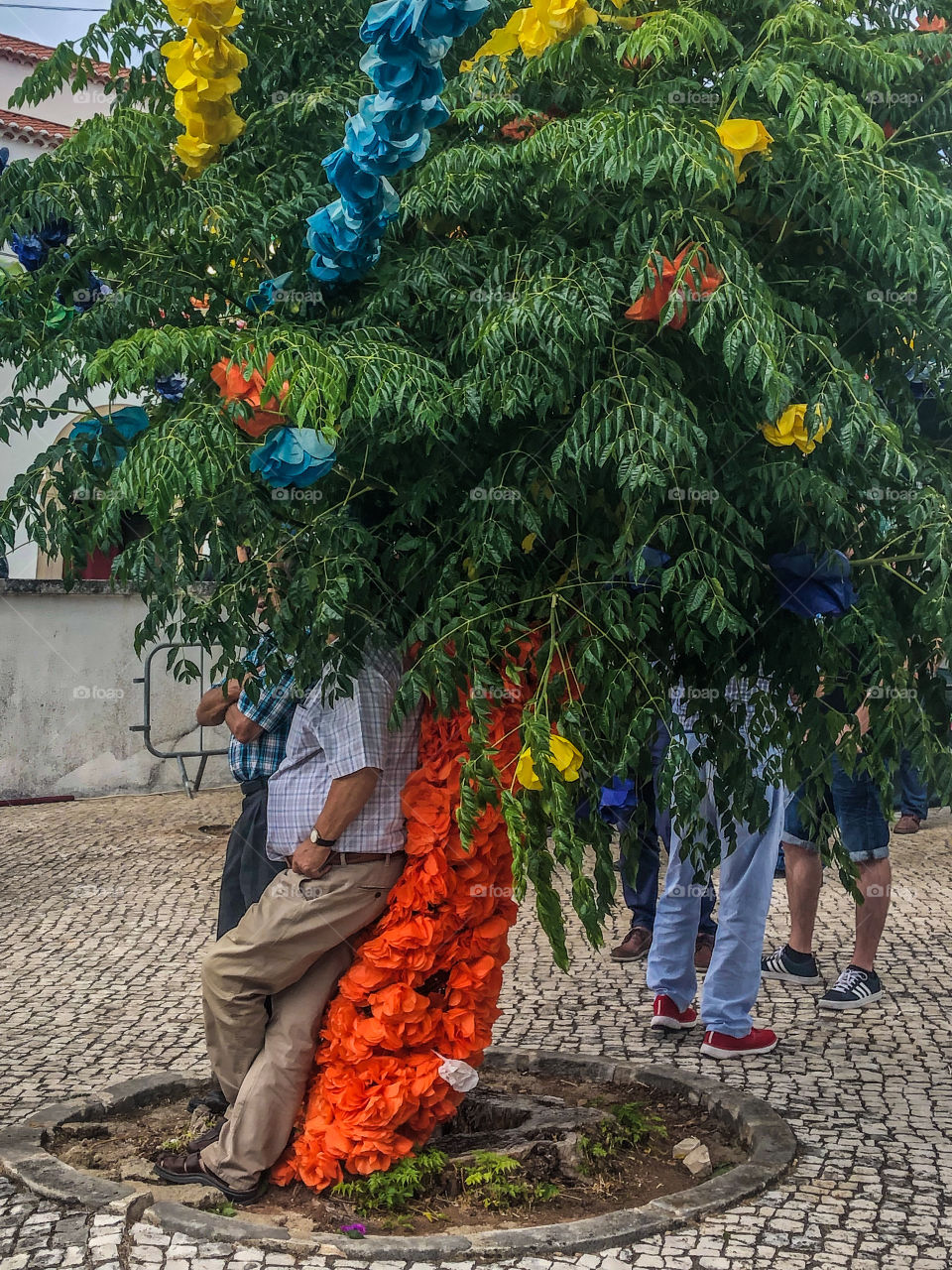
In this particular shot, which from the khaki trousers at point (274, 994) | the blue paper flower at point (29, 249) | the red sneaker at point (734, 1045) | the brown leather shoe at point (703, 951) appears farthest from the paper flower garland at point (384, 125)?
the brown leather shoe at point (703, 951)

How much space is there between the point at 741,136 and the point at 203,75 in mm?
1381

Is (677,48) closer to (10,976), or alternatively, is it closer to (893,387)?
(893,387)

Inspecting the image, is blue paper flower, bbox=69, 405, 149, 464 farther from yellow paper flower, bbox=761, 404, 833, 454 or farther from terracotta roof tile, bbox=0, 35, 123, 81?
terracotta roof tile, bbox=0, 35, 123, 81

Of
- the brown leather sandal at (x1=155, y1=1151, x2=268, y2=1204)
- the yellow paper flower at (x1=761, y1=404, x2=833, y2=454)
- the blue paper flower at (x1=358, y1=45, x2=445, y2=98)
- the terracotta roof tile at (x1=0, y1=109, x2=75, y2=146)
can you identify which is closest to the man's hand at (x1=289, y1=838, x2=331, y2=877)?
the brown leather sandal at (x1=155, y1=1151, x2=268, y2=1204)

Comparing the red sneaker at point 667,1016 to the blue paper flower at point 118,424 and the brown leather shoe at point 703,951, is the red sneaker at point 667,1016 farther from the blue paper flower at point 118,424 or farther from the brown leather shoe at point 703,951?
the blue paper flower at point 118,424

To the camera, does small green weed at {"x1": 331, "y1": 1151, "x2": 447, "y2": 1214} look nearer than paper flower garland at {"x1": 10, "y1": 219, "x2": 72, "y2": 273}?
No

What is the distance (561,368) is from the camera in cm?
324

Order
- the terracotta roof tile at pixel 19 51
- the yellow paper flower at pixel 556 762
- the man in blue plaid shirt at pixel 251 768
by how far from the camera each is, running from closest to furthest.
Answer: the yellow paper flower at pixel 556 762, the man in blue plaid shirt at pixel 251 768, the terracotta roof tile at pixel 19 51

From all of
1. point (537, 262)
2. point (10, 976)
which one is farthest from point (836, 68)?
point (10, 976)

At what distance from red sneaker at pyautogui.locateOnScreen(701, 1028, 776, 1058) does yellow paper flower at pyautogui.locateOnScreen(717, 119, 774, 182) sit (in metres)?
3.55

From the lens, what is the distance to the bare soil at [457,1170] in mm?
3984

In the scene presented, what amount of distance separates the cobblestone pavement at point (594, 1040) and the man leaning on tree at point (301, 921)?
0.50 metres

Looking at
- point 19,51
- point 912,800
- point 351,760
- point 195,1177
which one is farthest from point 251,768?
point 19,51

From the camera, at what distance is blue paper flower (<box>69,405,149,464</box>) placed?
3.70 metres
